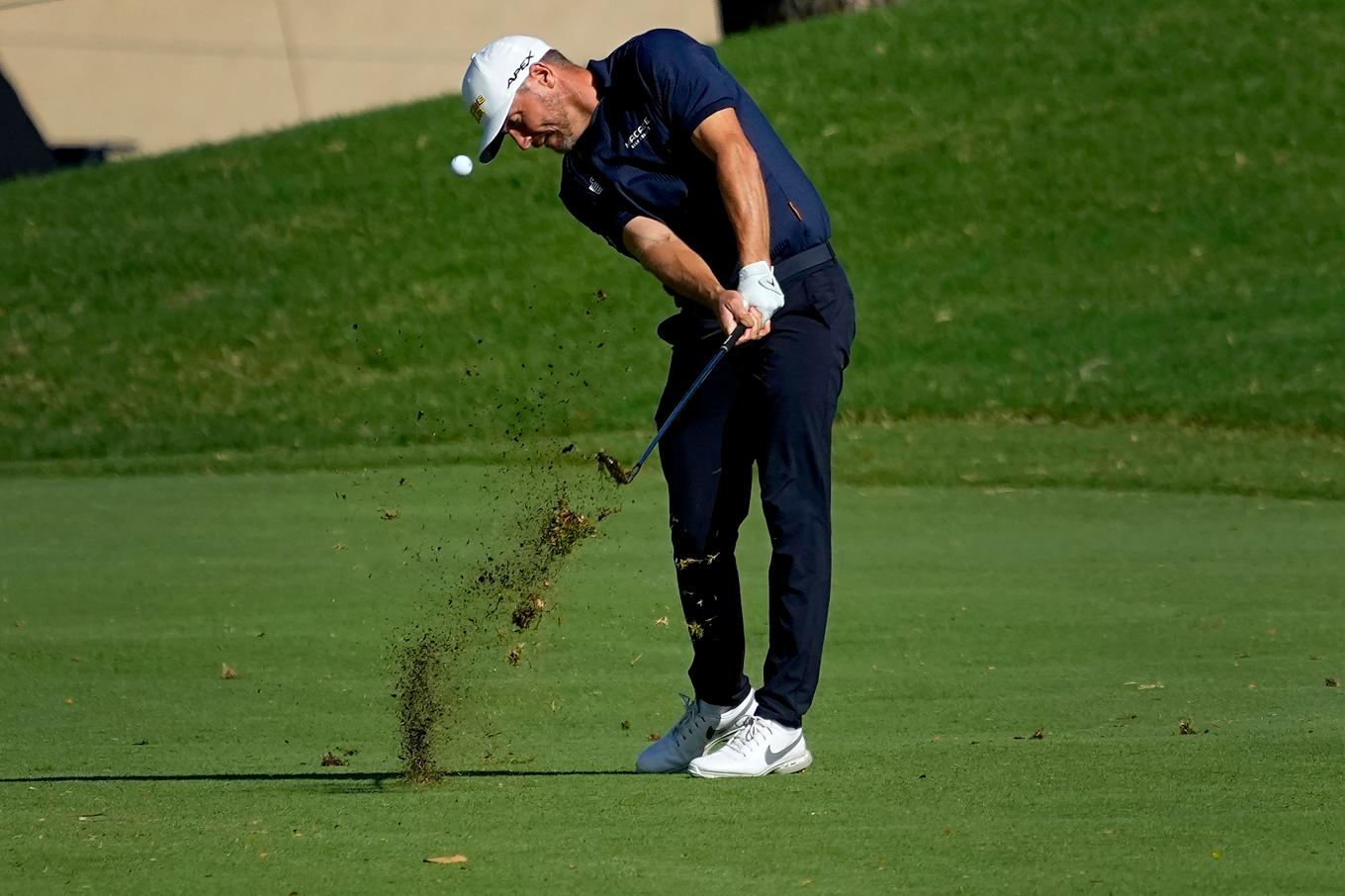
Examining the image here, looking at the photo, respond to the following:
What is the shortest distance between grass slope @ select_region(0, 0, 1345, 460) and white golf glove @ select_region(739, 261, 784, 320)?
9.51 meters

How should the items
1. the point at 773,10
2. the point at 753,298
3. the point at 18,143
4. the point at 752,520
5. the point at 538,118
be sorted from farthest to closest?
the point at 18,143
the point at 773,10
the point at 752,520
the point at 538,118
the point at 753,298

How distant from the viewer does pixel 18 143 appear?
2406 cm

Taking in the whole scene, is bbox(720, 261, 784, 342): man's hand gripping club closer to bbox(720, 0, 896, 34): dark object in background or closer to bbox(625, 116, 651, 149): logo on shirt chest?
bbox(625, 116, 651, 149): logo on shirt chest

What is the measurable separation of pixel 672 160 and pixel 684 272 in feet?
1.05

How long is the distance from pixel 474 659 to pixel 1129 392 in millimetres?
8476

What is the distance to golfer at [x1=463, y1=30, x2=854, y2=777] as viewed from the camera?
5.18 m

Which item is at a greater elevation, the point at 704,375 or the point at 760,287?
the point at 760,287

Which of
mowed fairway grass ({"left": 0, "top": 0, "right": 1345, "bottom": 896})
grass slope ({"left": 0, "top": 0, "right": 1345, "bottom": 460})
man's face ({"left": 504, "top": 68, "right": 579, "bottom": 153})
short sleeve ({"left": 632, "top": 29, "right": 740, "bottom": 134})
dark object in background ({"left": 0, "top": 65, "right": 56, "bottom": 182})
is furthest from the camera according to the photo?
dark object in background ({"left": 0, "top": 65, "right": 56, "bottom": 182})

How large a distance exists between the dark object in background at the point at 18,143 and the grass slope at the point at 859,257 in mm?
4081

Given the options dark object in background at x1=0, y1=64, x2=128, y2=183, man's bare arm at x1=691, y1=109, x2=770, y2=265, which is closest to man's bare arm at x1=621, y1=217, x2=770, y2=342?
man's bare arm at x1=691, y1=109, x2=770, y2=265

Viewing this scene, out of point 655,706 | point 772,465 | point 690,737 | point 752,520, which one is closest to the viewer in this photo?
point 772,465

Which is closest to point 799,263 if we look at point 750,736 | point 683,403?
point 683,403

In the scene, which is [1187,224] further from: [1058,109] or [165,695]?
[165,695]

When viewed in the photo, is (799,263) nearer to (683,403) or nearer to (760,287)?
(760,287)
